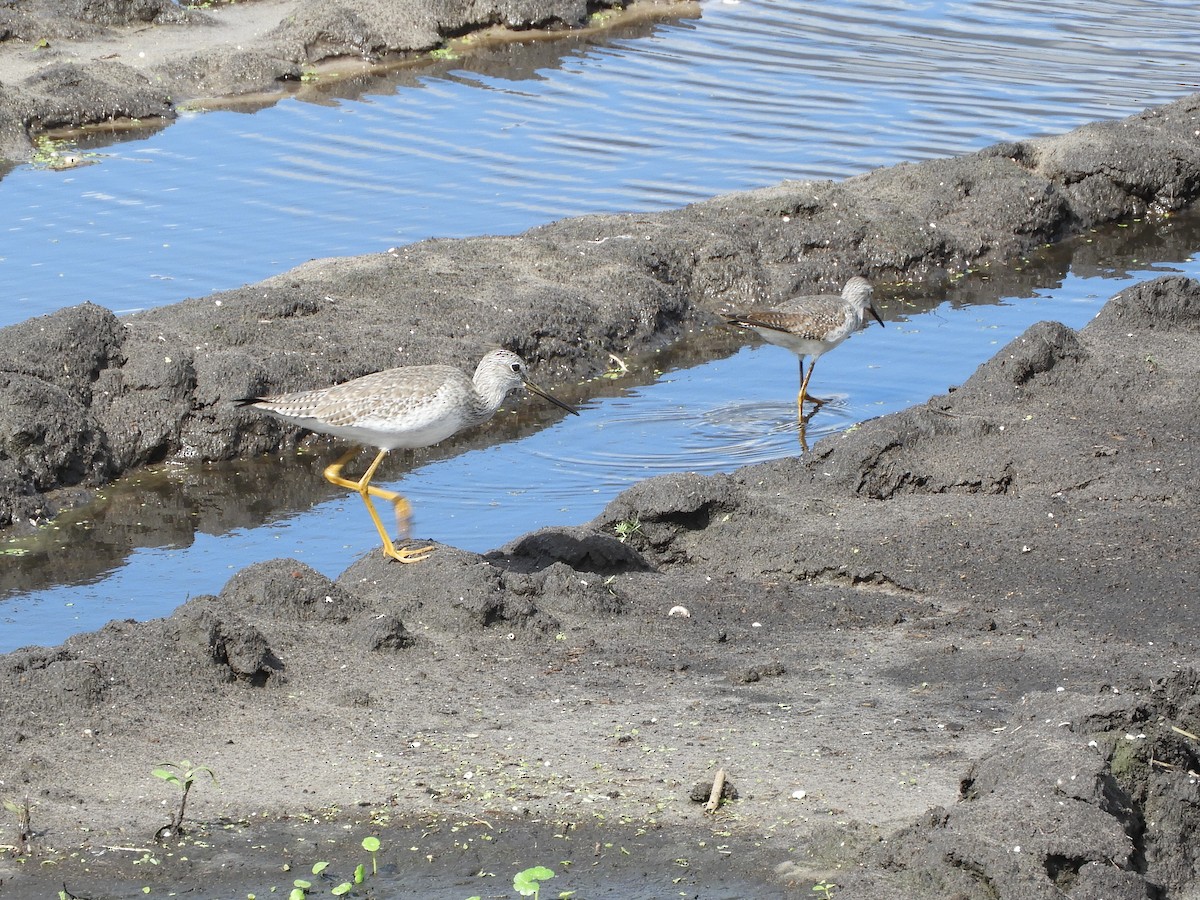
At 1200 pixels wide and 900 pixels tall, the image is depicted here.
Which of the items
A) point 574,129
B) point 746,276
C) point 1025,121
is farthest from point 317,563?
point 1025,121

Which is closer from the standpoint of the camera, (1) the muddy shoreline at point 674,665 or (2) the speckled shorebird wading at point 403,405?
(1) the muddy shoreline at point 674,665

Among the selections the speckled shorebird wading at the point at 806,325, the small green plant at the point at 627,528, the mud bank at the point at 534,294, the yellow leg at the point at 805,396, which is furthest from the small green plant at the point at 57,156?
the small green plant at the point at 627,528

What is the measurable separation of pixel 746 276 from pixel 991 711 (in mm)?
8715

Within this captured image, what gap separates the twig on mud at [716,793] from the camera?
551 centimetres

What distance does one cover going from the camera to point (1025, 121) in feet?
63.9

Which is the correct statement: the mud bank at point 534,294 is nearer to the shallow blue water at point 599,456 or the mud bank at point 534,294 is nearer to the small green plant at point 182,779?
the shallow blue water at point 599,456

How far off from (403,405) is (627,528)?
1.33 m

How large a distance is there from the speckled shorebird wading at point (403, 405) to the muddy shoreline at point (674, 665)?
0.78m

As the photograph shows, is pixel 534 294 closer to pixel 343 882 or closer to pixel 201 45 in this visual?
pixel 343 882

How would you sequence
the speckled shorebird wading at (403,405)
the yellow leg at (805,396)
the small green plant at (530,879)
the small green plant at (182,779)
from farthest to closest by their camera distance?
the yellow leg at (805,396) → the speckled shorebird wading at (403,405) → the small green plant at (182,779) → the small green plant at (530,879)

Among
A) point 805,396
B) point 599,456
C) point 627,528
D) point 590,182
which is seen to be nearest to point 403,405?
point 627,528

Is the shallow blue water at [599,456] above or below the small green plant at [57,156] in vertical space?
below

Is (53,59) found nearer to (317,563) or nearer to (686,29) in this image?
(686,29)

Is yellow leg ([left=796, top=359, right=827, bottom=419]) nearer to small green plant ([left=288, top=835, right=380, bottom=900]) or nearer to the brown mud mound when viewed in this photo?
the brown mud mound
